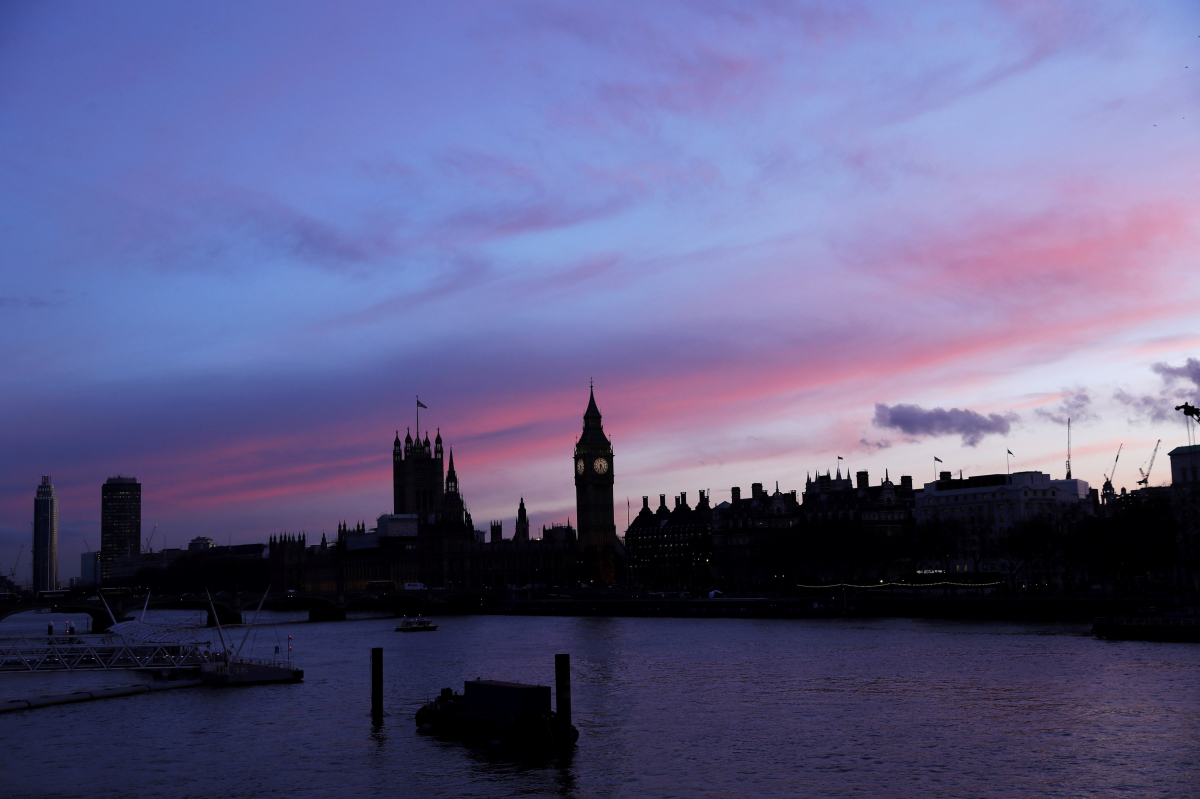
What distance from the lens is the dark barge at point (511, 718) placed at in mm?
53344

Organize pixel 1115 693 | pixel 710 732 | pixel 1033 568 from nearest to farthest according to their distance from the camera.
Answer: pixel 710 732, pixel 1115 693, pixel 1033 568

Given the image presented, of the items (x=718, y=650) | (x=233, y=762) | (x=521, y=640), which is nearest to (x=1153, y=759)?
(x=233, y=762)

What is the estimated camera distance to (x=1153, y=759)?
5078 cm

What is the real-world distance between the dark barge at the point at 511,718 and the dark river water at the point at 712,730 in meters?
1.00

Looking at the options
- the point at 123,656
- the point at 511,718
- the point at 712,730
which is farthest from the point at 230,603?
the point at 511,718

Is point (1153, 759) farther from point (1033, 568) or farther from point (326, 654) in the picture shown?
point (1033, 568)

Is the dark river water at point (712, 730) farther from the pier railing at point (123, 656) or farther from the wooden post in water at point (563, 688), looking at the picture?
the pier railing at point (123, 656)

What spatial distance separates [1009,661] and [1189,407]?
77636 mm

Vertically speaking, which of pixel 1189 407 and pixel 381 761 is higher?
pixel 1189 407

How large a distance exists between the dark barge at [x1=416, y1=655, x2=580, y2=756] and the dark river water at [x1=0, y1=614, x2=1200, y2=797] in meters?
1.00

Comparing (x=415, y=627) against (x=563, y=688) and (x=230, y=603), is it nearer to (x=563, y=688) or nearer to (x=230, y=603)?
(x=230, y=603)

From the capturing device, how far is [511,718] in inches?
2152

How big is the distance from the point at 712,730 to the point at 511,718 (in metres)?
11.6

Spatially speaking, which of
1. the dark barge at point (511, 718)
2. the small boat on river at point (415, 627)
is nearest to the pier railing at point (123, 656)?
the dark barge at point (511, 718)
